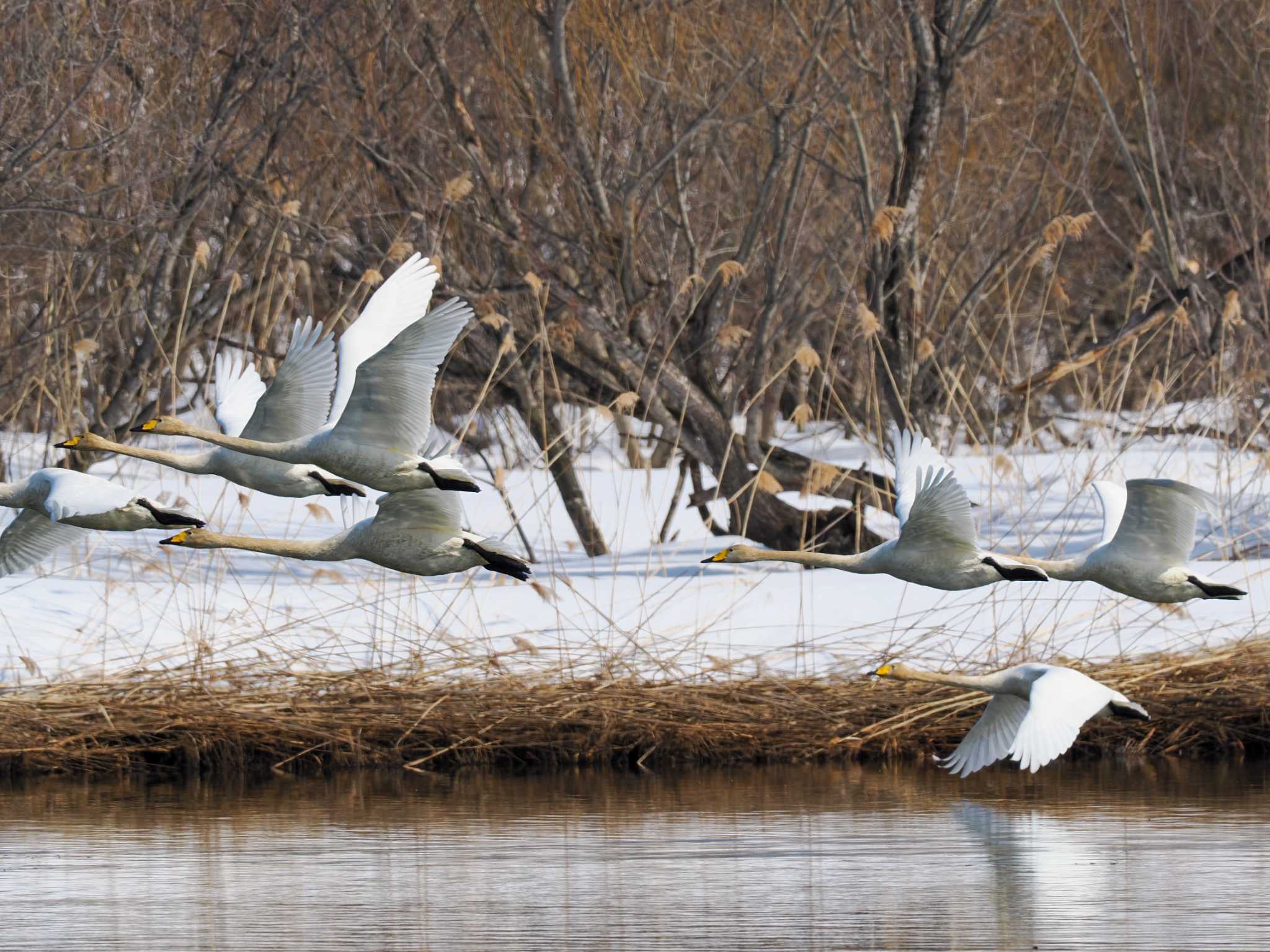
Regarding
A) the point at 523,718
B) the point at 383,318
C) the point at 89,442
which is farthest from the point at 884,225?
the point at 89,442

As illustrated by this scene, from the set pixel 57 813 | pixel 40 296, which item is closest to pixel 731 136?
pixel 40 296

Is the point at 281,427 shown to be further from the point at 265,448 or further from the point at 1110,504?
the point at 1110,504

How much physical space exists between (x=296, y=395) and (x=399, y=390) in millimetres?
1199

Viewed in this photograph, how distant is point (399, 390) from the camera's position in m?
7.34

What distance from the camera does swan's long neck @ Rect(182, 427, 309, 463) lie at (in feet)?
24.5

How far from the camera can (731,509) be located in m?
14.9

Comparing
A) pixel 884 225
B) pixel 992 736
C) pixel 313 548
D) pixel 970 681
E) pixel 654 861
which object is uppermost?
pixel 884 225

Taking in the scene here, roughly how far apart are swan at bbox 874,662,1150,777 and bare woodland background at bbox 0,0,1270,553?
3338 mm

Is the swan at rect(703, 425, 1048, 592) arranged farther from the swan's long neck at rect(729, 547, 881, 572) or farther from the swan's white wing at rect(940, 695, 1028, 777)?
the swan's white wing at rect(940, 695, 1028, 777)

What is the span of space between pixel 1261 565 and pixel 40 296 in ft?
27.7

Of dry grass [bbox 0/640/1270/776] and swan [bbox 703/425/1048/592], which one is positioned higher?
swan [bbox 703/425/1048/592]

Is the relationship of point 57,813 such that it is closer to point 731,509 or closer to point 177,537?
point 177,537

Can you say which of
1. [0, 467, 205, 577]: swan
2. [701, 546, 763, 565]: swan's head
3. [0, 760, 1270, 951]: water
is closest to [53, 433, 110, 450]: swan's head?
[0, 467, 205, 577]: swan

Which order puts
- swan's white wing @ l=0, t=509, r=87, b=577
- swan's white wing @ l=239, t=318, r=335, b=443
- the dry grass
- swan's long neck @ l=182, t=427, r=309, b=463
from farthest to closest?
1. the dry grass
2. swan's white wing @ l=0, t=509, r=87, b=577
3. swan's white wing @ l=239, t=318, r=335, b=443
4. swan's long neck @ l=182, t=427, r=309, b=463
